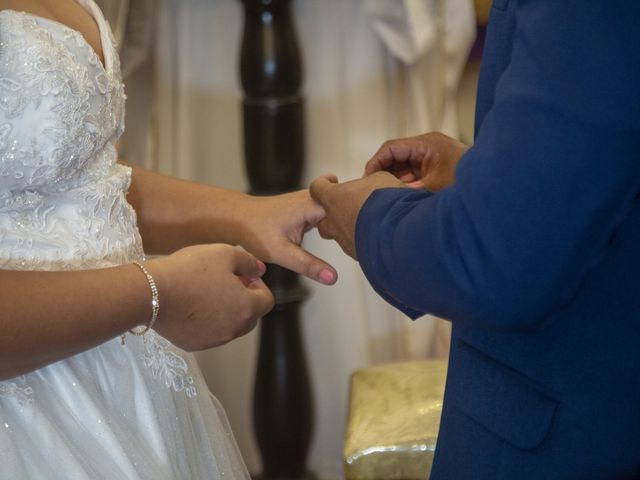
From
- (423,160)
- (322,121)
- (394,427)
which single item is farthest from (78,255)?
(322,121)

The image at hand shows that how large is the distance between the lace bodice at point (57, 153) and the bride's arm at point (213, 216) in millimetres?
165

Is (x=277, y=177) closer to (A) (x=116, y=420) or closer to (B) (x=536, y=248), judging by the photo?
(A) (x=116, y=420)

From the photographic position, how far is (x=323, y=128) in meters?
2.44

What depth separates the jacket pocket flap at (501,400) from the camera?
→ 873mm

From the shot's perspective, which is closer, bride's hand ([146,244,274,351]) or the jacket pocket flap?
the jacket pocket flap

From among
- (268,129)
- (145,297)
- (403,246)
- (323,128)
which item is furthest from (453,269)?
(323,128)

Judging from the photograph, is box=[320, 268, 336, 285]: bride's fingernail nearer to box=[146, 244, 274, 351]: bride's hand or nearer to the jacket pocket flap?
box=[146, 244, 274, 351]: bride's hand

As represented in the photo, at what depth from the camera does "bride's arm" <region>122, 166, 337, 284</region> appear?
4.32ft

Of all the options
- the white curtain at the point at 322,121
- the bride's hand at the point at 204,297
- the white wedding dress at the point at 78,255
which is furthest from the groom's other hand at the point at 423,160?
the white curtain at the point at 322,121

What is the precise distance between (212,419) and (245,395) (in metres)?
1.32

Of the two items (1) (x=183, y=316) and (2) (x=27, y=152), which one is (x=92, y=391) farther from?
(2) (x=27, y=152)

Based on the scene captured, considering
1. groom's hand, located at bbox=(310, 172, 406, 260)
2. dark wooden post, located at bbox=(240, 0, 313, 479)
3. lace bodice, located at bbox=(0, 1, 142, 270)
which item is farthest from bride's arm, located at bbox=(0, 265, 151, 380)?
dark wooden post, located at bbox=(240, 0, 313, 479)

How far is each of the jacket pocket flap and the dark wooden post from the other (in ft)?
3.94

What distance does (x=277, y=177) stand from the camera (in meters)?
2.10
